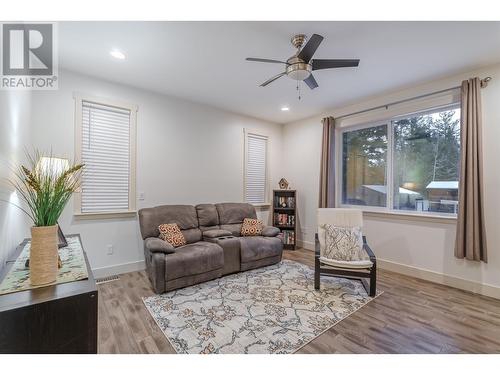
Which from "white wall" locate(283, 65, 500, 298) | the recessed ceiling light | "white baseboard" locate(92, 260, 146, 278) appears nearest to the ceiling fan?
the recessed ceiling light

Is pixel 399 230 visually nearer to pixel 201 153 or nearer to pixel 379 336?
pixel 379 336

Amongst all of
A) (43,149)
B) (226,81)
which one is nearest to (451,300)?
(226,81)

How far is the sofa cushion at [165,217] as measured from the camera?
3.32 m

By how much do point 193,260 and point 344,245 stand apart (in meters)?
1.96

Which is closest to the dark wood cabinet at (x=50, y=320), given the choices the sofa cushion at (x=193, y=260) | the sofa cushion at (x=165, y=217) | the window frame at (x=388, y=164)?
the sofa cushion at (x=193, y=260)

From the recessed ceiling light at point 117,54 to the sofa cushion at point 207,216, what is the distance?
2.32 meters

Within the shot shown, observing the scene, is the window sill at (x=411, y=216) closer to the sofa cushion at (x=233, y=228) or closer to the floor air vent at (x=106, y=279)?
the sofa cushion at (x=233, y=228)

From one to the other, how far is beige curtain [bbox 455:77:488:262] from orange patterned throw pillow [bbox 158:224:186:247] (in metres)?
3.66

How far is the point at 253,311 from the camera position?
2.42 m

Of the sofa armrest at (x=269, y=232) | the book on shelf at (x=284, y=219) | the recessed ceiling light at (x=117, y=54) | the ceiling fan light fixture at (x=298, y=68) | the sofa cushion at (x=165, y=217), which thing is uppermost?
the recessed ceiling light at (x=117, y=54)

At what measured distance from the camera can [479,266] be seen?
2.89 meters

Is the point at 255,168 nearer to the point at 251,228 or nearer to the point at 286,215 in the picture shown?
the point at 286,215

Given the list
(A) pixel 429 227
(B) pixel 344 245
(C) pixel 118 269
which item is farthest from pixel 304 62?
(C) pixel 118 269

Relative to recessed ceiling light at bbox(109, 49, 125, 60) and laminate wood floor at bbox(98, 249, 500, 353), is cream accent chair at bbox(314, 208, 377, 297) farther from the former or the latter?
recessed ceiling light at bbox(109, 49, 125, 60)
